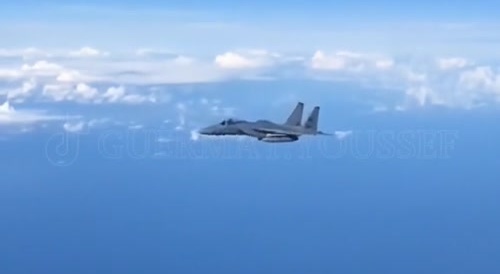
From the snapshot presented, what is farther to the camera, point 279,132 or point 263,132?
point 263,132

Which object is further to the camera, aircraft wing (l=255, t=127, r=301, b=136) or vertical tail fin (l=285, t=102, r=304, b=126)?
vertical tail fin (l=285, t=102, r=304, b=126)

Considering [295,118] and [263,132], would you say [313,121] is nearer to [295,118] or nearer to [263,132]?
[295,118]

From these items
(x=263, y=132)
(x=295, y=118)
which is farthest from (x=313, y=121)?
(x=263, y=132)

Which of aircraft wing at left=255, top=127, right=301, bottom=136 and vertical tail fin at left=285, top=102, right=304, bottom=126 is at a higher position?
vertical tail fin at left=285, top=102, right=304, bottom=126

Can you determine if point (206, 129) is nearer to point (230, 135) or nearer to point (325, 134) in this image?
point (230, 135)

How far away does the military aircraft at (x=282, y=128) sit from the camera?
40.0 metres

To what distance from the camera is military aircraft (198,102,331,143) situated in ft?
131

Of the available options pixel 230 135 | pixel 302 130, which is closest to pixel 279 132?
pixel 302 130

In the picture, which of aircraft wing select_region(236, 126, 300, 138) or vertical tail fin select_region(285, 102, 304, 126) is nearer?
aircraft wing select_region(236, 126, 300, 138)

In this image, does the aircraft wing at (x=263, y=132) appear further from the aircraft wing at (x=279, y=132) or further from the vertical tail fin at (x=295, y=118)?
the vertical tail fin at (x=295, y=118)

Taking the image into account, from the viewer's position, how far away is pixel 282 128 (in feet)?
Result: 133

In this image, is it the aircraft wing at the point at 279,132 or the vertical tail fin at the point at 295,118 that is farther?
the vertical tail fin at the point at 295,118

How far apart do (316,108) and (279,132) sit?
8.02ft

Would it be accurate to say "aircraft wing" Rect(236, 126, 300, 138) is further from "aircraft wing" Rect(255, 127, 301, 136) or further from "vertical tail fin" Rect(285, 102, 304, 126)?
"vertical tail fin" Rect(285, 102, 304, 126)
